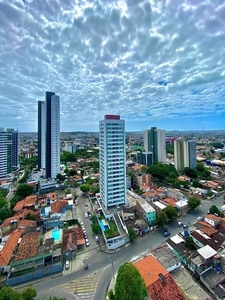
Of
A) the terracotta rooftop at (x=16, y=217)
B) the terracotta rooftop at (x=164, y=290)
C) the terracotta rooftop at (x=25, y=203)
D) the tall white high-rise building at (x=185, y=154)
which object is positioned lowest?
the terracotta rooftop at (x=164, y=290)

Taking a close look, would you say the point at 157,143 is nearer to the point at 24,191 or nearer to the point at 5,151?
the point at 24,191

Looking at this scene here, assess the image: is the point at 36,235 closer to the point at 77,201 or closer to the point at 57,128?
the point at 77,201

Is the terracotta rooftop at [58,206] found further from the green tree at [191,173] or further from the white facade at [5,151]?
the green tree at [191,173]

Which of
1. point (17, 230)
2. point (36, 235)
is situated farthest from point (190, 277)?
point (17, 230)

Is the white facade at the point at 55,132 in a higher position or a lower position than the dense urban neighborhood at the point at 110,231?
higher

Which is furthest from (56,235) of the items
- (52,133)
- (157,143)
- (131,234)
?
(157,143)

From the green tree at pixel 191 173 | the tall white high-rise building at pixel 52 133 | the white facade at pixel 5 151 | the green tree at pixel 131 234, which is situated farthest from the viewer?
the white facade at pixel 5 151

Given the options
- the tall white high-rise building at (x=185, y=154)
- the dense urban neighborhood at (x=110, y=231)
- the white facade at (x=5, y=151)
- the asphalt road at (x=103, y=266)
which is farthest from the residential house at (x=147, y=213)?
the white facade at (x=5, y=151)
